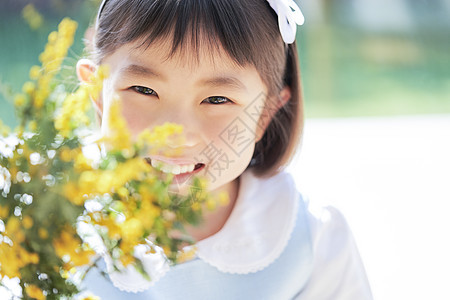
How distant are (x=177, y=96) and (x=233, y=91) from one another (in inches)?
4.0

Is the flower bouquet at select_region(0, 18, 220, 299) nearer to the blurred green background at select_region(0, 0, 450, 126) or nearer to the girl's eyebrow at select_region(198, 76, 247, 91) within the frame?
the girl's eyebrow at select_region(198, 76, 247, 91)

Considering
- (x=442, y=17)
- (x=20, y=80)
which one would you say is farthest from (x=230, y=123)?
(x=442, y=17)

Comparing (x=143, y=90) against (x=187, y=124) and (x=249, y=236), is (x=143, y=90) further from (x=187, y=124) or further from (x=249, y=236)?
(x=249, y=236)

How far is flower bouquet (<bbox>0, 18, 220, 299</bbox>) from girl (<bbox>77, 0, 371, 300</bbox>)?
341 millimetres

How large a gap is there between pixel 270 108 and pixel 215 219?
24cm

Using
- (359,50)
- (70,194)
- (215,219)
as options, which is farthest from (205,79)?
(359,50)

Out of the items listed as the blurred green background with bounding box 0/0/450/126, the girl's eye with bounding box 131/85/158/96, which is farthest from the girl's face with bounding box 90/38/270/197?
the blurred green background with bounding box 0/0/450/126

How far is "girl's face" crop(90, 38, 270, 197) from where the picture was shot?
897 millimetres

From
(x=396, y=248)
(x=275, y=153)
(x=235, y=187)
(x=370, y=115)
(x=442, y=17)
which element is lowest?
(x=235, y=187)

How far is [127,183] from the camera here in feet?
1.61

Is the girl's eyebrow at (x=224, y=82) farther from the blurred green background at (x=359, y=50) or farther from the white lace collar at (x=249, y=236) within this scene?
the blurred green background at (x=359, y=50)

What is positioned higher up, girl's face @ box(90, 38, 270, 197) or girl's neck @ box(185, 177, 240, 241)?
girl's face @ box(90, 38, 270, 197)

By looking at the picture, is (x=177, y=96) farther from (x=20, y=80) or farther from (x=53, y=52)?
(x=20, y=80)

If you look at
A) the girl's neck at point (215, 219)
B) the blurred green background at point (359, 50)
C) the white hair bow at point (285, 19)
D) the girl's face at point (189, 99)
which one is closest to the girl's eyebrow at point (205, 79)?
the girl's face at point (189, 99)
